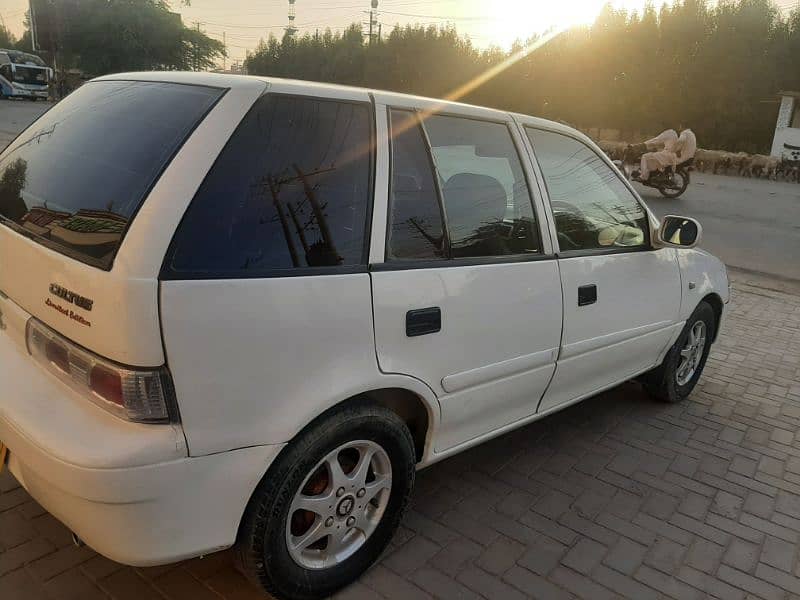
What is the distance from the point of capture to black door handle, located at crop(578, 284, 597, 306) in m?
3.08

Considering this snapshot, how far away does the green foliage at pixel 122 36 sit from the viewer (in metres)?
48.2

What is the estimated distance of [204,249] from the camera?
1857 mm

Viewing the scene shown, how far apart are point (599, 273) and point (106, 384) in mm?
2295

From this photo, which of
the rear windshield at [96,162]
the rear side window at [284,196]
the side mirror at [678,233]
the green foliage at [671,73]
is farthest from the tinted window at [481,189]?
the green foliage at [671,73]

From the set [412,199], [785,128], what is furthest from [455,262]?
[785,128]

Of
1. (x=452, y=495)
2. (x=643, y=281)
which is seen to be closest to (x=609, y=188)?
(x=643, y=281)

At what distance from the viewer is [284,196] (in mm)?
2074

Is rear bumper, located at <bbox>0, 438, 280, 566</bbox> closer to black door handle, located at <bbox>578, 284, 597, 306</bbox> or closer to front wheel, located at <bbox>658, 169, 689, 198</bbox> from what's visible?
black door handle, located at <bbox>578, 284, 597, 306</bbox>

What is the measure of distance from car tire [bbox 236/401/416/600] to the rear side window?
57cm

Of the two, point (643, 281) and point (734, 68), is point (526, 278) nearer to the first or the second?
point (643, 281)

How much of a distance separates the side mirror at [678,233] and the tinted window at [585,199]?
0.33 feet

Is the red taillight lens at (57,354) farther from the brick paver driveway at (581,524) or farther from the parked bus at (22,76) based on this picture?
the parked bus at (22,76)

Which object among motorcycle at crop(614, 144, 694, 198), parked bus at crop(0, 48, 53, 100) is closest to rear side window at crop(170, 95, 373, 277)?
motorcycle at crop(614, 144, 694, 198)

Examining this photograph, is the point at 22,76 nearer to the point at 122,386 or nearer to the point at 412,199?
the point at 412,199
